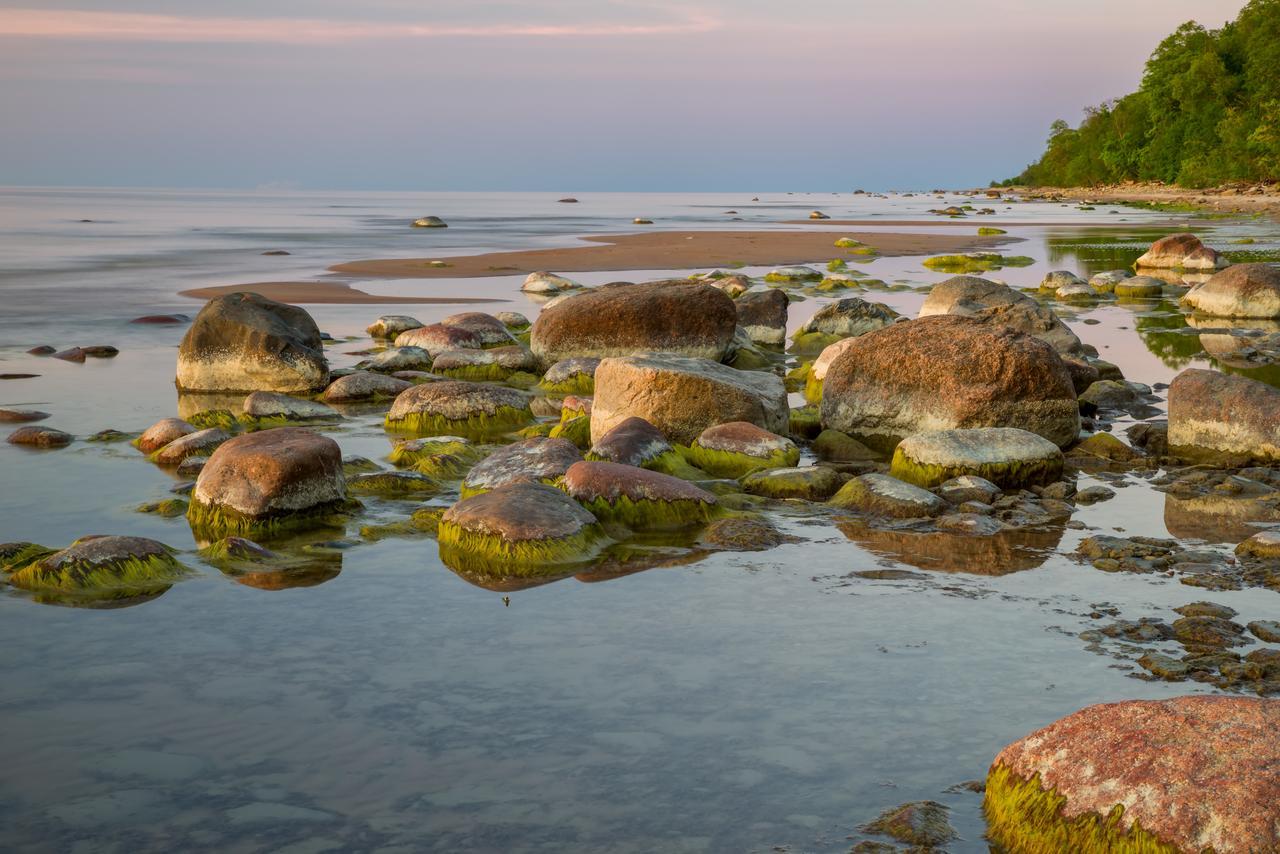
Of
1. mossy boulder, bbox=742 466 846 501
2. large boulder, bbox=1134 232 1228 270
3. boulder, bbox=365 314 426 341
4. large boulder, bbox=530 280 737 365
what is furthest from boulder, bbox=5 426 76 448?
large boulder, bbox=1134 232 1228 270

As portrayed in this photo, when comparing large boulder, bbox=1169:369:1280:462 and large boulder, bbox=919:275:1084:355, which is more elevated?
large boulder, bbox=919:275:1084:355

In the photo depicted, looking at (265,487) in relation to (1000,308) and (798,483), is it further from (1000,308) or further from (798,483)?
(1000,308)

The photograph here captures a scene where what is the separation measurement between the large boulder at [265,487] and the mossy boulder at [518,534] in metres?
1.26

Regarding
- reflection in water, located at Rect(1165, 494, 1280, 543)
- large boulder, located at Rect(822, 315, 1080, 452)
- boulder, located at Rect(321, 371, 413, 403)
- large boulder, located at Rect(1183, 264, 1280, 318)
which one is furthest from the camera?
large boulder, located at Rect(1183, 264, 1280, 318)

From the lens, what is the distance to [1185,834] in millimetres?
4016

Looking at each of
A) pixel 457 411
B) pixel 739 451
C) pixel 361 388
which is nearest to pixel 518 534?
pixel 739 451

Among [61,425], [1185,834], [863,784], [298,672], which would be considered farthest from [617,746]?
[61,425]

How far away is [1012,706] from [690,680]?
1557 millimetres

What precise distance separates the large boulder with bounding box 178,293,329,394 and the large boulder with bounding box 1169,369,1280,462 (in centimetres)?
→ 980

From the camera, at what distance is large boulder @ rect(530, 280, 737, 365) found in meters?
16.0

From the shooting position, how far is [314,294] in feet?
86.4

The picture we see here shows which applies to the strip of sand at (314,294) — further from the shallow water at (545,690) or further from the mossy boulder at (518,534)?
the mossy boulder at (518,534)

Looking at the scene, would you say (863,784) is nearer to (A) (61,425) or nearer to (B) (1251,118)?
(A) (61,425)

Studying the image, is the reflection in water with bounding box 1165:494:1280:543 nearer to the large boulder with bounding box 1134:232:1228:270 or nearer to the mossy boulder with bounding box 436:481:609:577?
the mossy boulder with bounding box 436:481:609:577
